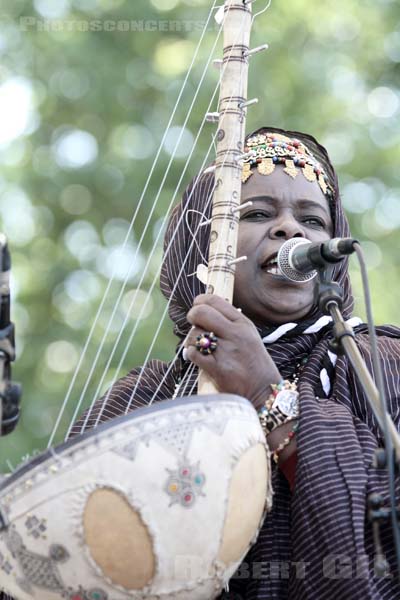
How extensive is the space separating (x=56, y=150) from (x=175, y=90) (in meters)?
0.89

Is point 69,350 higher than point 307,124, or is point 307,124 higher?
point 307,124

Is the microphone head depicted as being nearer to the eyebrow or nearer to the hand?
the hand

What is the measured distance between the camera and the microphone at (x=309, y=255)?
2385 mm

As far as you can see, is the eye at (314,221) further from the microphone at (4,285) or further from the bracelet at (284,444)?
the microphone at (4,285)

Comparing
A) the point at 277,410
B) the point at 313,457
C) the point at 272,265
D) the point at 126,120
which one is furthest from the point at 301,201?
Result: the point at 126,120

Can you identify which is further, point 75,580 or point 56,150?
point 56,150

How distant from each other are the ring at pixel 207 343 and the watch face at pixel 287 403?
18 centimetres

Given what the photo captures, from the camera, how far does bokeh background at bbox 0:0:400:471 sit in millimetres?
Result: 7223

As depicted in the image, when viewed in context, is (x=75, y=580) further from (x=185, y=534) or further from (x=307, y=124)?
(x=307, y=124)

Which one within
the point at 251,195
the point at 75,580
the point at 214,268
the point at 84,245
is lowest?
the point at 75,580

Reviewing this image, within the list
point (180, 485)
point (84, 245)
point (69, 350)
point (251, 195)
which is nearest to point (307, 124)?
point (84, 245)

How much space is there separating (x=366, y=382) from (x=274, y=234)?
923 millimetres

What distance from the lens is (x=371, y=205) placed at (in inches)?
292

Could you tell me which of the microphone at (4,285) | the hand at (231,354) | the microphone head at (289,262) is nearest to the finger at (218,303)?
the hand at (231,354)
